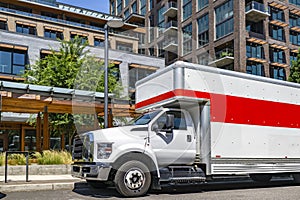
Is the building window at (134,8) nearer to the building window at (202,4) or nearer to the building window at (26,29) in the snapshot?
the building window at (202,4)

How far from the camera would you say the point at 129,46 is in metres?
52.8

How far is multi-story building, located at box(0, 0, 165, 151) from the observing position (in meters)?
35.5

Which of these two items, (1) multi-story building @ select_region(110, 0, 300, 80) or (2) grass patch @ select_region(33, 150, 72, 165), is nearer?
(2) grass patch @ select_region(33, 150, 72, 165)

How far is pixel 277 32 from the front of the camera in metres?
49.2

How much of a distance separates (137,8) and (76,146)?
62.9 meters

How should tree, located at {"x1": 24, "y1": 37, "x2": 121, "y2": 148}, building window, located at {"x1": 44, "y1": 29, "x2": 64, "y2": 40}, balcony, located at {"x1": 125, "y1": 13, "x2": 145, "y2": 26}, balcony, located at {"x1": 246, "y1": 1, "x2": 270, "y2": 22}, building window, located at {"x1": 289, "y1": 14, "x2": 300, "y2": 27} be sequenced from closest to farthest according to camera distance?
1. tree, located at {"x1": 24, "y1": 37, "x2": 121, "y2": 148}
2. balcony, located at {"x1": 246, "y1": 1, "x2": 270, "y2": 22}
3. building window, located at {"x1": 44, "y1": 29, "x2": 64, "y2": 40}
4. building window, located at {"x1": 289, "y1": 14, "x2": 300, "y2": 27}
5. balcony, located at {"x1": 125, "y1": 13, "x2": 145, "y2": 26}

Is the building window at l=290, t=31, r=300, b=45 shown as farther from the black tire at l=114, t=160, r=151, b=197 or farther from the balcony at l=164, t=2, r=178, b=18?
the black tire at l=114, t=160, r=151, b=197

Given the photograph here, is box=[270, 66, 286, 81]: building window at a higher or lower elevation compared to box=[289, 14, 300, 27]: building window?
lower

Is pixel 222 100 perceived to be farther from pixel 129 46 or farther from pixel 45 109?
pixel 129 46

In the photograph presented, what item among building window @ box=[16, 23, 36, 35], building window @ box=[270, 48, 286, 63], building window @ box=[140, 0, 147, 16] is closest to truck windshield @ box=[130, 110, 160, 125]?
building window @ box=[16, 23, 36, 35]

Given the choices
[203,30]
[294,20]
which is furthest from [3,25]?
[294,20]

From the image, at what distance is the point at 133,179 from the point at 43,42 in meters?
33.7

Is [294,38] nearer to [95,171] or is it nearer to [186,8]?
[186,8]

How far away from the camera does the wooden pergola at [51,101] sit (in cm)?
1795
